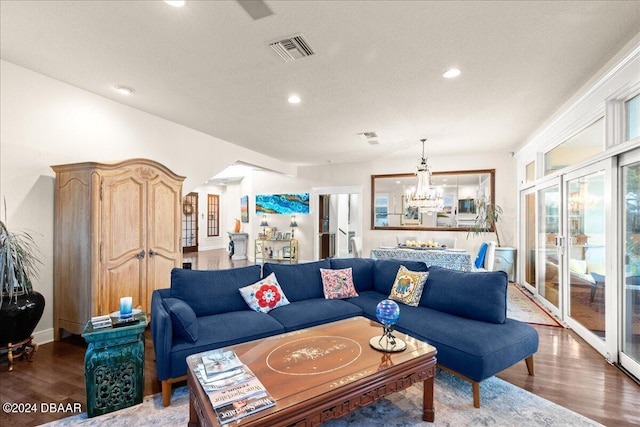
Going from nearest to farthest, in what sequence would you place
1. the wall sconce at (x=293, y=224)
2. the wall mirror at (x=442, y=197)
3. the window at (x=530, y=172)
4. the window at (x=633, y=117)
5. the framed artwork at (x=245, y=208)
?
the window at (x=633, y=117) < the window at (x=530, y=172) < the wall mirror at (x=442, y=197) < the wall sconce at (x=293, y=224) < the framed artwork at (x=245, y=208)

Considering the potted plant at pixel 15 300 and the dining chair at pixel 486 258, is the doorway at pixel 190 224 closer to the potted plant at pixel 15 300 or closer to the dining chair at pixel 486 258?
the potted plant at pixel 15 300

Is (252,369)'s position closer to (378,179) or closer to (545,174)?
(545,174)

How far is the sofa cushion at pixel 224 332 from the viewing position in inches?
88.4

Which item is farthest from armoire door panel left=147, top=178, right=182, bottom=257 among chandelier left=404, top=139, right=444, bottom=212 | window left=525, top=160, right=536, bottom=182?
window left=525, top=160, right=536, bottom=182

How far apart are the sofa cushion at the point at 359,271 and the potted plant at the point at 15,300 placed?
3.04 m

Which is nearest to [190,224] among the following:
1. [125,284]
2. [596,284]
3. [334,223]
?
[334,223]

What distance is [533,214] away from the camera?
5609mm

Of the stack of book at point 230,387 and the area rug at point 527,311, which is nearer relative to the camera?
the stack of book at point 230,387

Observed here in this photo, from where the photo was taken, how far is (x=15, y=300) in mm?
2770

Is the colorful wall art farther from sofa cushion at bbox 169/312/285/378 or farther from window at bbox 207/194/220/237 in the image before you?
sofa cushion at bbox 169/312/285/378

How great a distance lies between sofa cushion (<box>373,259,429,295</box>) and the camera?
3.51m

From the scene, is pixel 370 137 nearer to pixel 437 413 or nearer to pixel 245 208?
pixel 437 413

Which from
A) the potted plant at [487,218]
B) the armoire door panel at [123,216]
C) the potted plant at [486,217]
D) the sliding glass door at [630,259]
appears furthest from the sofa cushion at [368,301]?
the potted plant at [486,217]

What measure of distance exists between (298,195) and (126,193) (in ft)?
18.2
